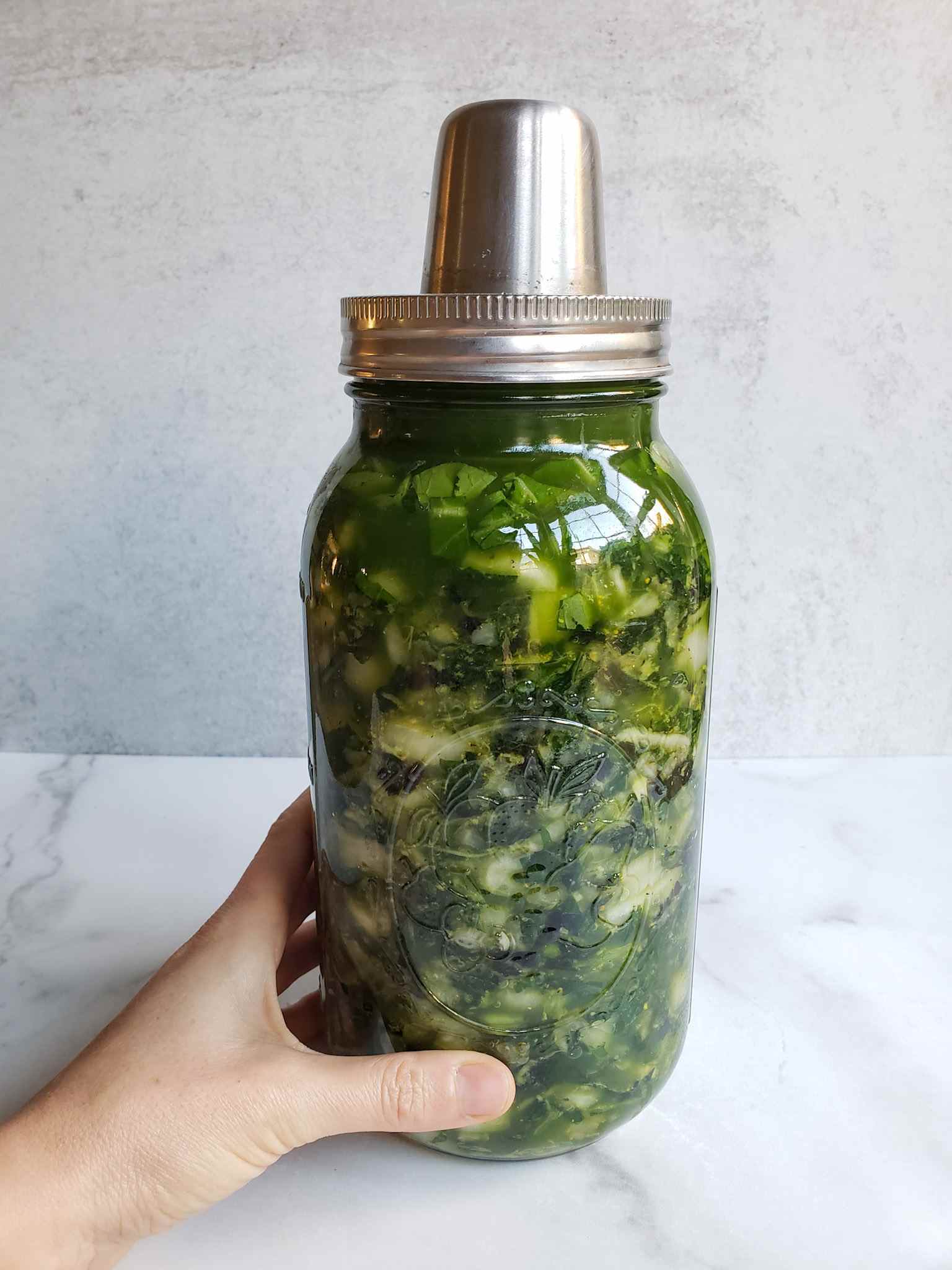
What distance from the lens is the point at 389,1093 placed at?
66cm

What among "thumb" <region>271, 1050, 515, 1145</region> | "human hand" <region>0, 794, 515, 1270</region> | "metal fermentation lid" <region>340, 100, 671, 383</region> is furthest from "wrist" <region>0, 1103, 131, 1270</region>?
"metal fermentation lid" <region>340, 100, 671, 383</region>

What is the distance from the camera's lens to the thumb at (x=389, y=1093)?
2.15 feet

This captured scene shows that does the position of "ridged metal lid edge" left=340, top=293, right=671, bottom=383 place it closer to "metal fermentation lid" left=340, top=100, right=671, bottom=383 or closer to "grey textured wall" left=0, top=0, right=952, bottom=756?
"metal fermentation lid" left=340, top=100, right=671, bottom=383

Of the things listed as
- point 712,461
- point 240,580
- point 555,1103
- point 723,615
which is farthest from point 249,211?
point 555,1103

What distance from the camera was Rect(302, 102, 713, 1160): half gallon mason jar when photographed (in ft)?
2.02

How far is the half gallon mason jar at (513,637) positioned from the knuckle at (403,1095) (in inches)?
1.8

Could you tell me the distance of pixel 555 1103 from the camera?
2.35 ft

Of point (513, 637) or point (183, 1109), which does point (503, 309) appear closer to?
point (513, 637)

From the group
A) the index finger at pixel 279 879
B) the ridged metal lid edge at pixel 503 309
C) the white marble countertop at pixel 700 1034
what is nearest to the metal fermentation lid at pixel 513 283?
the ridged metal lid edge at pixel 503 309

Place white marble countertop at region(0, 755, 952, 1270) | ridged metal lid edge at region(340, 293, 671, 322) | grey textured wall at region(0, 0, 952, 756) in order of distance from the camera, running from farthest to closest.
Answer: grey textured wall at region(0, 0, 952, 756), white marble countertop at region(0, 755, 952, 1270), ridged metal lid edge at region(340, 293, 671, 322)

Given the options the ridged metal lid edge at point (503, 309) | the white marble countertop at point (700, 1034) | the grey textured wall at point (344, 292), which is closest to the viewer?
the ridged metal lid edge at point (503, 309)

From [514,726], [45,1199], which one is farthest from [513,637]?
[45,1199]

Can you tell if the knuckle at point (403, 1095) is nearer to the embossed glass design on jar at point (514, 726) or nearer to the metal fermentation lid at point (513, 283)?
the embossed glass design on jar at point (514, 726)

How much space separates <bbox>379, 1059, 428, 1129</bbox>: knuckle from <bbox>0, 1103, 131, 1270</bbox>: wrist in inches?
6.6
